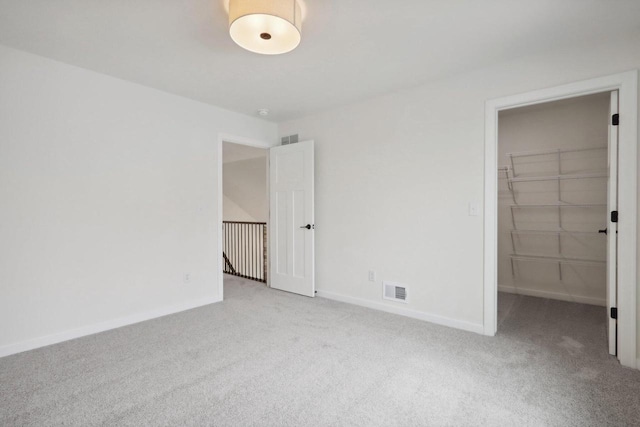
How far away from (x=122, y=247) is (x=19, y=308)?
87cm

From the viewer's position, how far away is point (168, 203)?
137 inches

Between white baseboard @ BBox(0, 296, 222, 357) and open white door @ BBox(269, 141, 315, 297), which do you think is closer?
white baseboard @ BBox(0, 296, 222, 357)

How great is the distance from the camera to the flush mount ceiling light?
5.72ft

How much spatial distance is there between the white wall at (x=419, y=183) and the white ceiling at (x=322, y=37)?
0.19 metres

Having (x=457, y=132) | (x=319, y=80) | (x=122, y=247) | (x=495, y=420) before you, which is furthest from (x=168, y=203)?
(x=495, y=420)

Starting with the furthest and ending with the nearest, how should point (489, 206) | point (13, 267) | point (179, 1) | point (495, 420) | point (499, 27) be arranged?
point (489, 206) < point (13, 267) < point (499, 27) < point (179, 1) < point (495, 420)

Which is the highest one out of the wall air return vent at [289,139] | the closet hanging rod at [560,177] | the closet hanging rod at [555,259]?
the wall air return vent at [289,139]

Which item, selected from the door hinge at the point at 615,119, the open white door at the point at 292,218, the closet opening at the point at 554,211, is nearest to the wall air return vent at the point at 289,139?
the open white door at the point at 292,218

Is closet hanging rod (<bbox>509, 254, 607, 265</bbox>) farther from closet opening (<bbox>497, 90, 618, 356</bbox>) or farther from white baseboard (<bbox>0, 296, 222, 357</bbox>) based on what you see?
white baseboard (<bbox>0, 296, 222, 357</bbox>)

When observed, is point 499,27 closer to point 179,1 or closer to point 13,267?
point 179,1

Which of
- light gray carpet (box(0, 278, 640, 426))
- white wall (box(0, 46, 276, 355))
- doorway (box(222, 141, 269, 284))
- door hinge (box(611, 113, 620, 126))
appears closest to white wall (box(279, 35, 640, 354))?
door hinge (box(611, 113, 620, 126))

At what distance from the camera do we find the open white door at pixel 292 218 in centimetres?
411

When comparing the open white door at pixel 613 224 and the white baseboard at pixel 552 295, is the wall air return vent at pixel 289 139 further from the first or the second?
the white baseboard at pixel 552 295

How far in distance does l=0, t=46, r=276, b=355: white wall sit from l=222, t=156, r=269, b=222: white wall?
10.3ft
